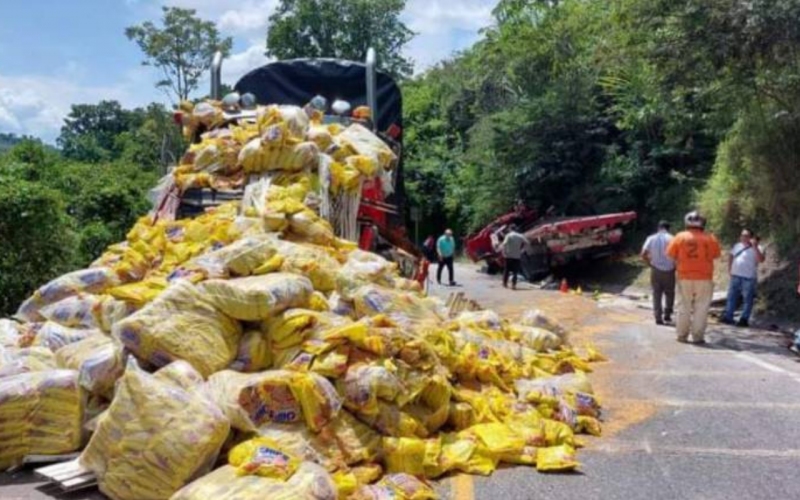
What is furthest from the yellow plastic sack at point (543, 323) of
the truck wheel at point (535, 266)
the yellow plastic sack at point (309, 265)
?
the truck wheel at point (535, 266)

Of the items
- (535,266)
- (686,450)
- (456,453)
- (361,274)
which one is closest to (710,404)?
(686,450)

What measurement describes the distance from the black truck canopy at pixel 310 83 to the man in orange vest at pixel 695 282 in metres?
3.92

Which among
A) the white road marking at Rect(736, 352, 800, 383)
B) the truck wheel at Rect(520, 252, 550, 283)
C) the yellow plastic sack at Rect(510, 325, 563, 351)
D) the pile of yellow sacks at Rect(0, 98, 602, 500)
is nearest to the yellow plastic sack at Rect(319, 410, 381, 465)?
the pile of yellow sacks at Rect(0, 98, 602, 500)

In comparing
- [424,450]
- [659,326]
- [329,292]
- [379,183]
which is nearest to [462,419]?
[424,450]

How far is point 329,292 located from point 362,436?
1.60m

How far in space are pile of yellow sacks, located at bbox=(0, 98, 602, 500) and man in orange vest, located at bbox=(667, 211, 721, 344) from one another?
2987mm

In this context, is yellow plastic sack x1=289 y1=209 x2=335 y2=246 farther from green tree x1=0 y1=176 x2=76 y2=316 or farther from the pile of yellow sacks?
green tree x1=0 y1=176 x2=76 y2=316

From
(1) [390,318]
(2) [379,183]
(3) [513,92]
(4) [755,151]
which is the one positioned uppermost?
(3) [513,92]

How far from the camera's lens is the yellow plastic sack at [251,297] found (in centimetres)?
487

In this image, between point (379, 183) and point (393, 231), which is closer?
point (379, 183)

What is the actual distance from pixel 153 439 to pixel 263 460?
572mm

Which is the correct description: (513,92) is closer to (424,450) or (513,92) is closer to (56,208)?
(56,208)

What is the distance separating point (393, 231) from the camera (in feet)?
29.2

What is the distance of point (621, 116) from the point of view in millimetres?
19484
